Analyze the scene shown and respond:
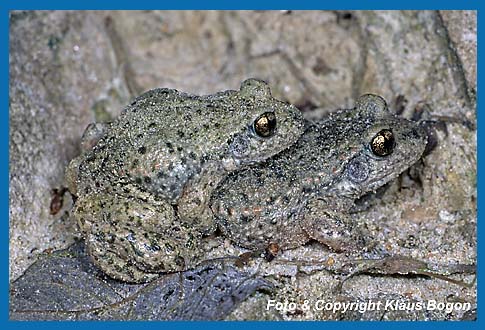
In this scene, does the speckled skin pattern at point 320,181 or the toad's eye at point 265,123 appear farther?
the speckled skin pattern at point 320,181

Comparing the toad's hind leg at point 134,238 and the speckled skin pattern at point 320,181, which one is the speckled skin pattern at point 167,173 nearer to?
the toad's hind leg at point 134,238


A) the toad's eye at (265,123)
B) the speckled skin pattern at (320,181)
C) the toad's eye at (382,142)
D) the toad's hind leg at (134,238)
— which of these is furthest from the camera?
the toad's eye at (382,142)

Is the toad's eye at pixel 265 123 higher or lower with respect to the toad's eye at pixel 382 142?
higher

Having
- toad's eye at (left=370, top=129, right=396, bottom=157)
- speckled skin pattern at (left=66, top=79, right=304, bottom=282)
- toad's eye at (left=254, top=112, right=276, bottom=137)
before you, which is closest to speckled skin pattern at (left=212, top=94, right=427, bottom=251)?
toad's eye at (left=370, top=129, right=396, bottom=157)

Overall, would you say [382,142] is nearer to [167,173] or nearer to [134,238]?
[167,173]

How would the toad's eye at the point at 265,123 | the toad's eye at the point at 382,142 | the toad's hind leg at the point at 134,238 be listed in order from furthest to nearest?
the toad's eye at the point at 382,142
the toad's eye at the point at 265,123
the toad's hind leg at the point at 134,238

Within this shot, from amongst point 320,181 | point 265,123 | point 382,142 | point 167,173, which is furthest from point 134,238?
point 382,142

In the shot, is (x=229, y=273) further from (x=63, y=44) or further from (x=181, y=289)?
(x=63, y=44)

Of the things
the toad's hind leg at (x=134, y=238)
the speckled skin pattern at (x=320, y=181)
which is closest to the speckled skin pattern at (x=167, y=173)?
the toad's hind leg at (x=134, y=238)
